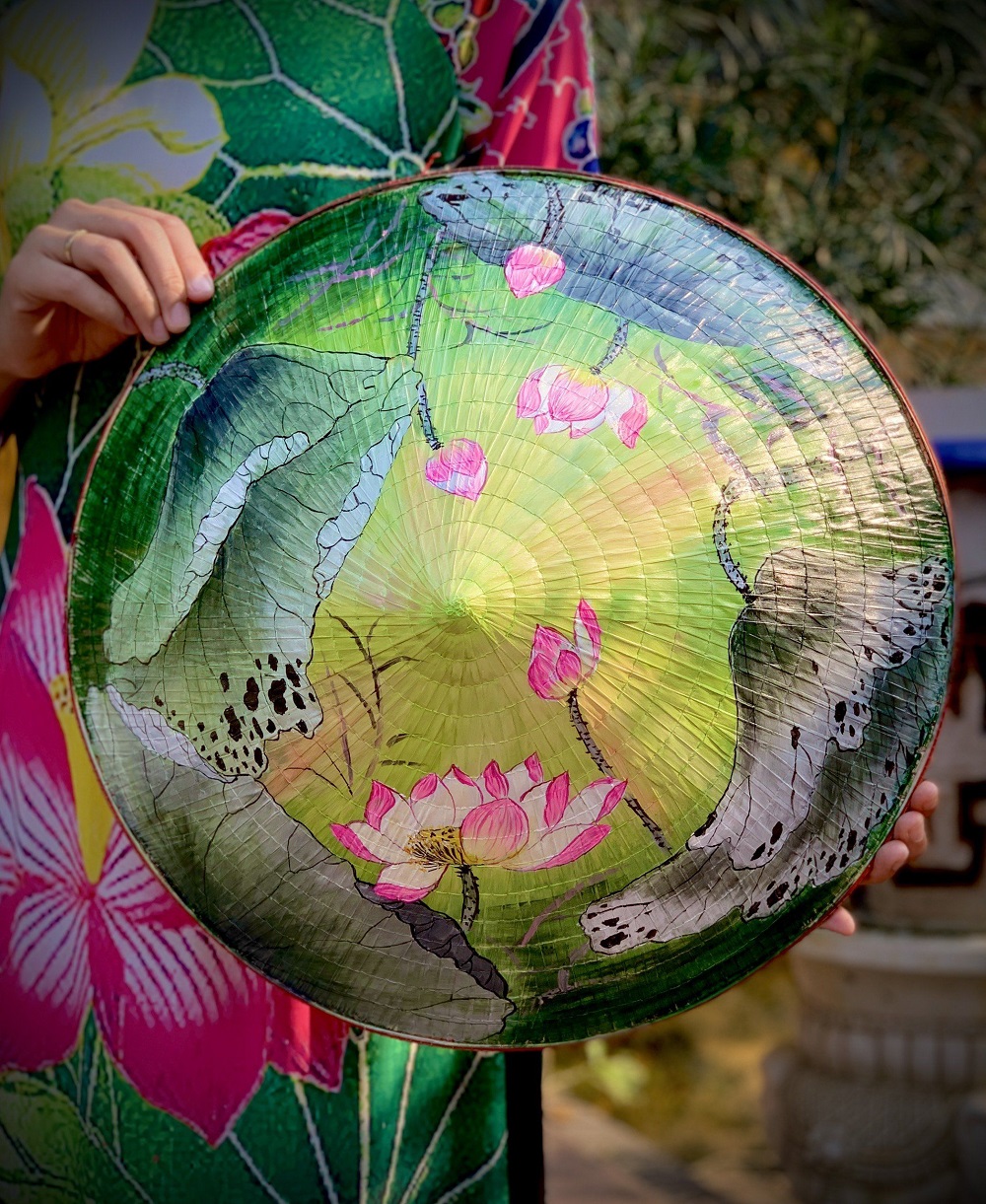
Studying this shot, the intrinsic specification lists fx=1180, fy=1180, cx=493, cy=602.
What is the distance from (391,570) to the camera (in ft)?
1.93

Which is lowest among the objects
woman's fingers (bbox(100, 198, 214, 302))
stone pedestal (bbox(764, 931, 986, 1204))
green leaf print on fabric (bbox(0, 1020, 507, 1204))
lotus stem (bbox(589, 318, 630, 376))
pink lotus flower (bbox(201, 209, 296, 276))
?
stone pedestal (bbox(764, 931, 986, 1204))

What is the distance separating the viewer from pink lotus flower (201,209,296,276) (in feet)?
2.54

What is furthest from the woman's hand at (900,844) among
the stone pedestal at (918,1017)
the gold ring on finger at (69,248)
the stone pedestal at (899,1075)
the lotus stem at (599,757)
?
the stone pedestal at (899,1075)

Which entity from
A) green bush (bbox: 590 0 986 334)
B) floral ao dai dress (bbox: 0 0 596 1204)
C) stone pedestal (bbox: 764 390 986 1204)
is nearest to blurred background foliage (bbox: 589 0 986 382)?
green bush (bbox: 590 0 986 334)

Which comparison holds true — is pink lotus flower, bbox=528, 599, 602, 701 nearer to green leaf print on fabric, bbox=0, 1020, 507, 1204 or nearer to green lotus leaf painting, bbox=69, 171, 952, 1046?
green lotus leaf painting, bbox=69, 171, 952, 1046

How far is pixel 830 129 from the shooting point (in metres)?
2.11

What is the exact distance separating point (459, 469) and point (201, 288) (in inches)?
7.8

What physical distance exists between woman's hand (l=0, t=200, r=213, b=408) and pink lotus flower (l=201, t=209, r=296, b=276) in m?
0.04

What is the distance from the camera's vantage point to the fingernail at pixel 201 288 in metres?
0.67

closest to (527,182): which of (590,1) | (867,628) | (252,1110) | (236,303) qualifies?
(236,303)

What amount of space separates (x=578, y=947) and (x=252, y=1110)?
309mm

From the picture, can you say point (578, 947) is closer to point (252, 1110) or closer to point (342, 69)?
point (252, 1110)

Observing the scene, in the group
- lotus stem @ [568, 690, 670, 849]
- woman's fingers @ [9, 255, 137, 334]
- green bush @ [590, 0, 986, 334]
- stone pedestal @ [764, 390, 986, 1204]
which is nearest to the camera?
lotus stem @ [568, 690, 670, 849]

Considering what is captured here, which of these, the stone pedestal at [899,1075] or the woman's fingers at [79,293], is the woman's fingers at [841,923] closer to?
the woman's fingers at [79,293]
